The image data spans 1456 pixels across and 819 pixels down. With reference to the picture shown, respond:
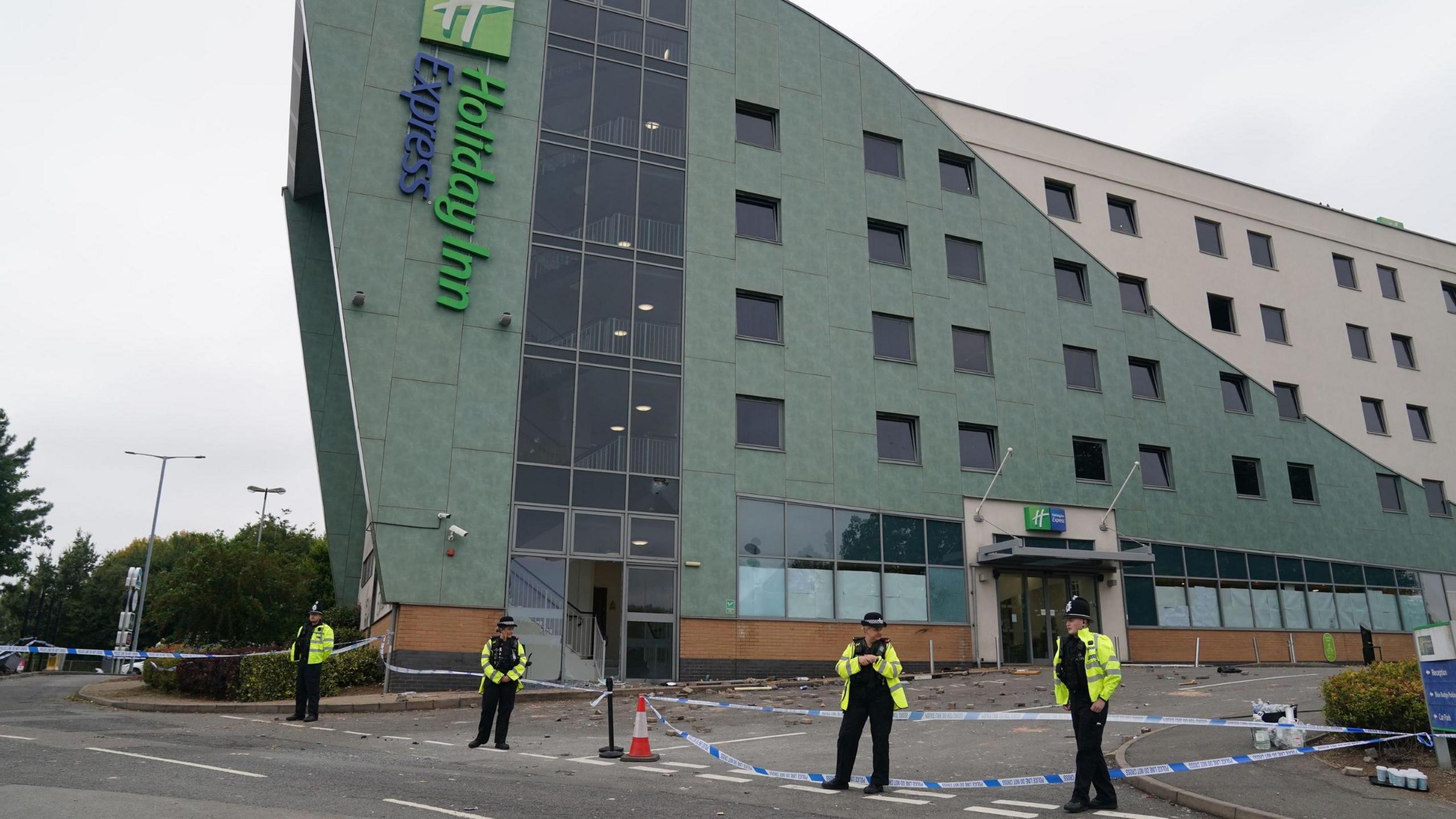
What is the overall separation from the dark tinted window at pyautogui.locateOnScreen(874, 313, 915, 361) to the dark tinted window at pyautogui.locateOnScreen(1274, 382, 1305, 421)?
1461 cm

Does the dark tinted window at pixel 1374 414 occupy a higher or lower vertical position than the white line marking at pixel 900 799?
higher

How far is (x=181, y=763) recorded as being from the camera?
414 inches

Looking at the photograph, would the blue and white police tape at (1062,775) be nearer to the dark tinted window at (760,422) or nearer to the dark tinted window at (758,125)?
the dark tinted window at (760,422)

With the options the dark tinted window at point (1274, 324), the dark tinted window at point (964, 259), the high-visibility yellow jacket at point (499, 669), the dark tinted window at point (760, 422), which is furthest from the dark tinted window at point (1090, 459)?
the high-visibility yellow jacket at point (499, 669)

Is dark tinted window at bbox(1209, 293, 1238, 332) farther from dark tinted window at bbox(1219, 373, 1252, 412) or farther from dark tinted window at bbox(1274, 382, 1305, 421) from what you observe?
dark tinted window at bbox(1274, 382, 1305, 421)

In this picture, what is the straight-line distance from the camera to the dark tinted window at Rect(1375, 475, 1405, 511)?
117 feet

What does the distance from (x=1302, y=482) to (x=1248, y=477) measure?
2.58 m

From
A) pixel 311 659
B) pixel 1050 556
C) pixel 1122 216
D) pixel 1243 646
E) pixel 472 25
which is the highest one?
pixel 472 25

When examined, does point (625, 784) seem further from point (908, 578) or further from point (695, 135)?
point (695, 135)

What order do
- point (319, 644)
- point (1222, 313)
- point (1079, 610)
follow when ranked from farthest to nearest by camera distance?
point (1222, 313)
point (319, 644)
point (1079, 610)

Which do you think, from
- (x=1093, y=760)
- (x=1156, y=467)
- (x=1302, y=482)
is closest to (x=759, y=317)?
(x=1156, y=467)

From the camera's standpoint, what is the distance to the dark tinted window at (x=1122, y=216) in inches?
1341

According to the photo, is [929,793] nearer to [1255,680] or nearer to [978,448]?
[1255,680]

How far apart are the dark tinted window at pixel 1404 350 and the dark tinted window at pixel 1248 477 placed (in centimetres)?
1046
